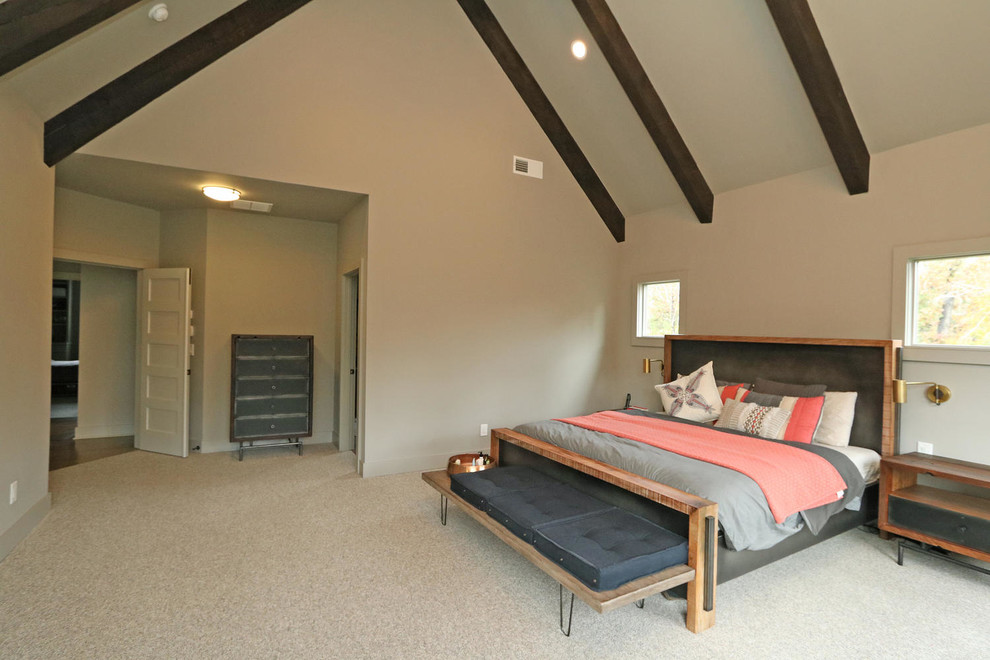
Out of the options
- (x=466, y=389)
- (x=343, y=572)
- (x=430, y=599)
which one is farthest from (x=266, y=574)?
(x=466, y=389)

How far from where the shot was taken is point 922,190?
3.63 meters

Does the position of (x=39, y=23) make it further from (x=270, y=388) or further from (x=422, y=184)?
(x=270, y=388)

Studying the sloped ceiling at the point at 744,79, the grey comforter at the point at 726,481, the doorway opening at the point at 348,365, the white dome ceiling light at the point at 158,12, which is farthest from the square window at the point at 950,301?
the white dome ceiling light at the point at 158,12

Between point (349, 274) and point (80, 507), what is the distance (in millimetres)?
2972

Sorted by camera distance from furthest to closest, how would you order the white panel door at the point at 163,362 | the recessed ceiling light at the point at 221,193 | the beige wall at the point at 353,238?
the white panel door at the point at 163,362, the beige wall at the point at 353,238, the recessed ceiling light at the point at 221,193

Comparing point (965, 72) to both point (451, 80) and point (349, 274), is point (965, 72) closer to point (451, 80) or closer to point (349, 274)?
point (451, 80)

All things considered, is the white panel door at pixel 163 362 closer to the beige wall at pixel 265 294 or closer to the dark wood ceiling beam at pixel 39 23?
the beige wall at pixel 265 294

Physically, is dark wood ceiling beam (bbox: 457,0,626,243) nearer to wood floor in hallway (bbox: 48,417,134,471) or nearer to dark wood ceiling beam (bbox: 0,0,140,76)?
dark wood ceiling beam (bbox: 0,0,140,76)

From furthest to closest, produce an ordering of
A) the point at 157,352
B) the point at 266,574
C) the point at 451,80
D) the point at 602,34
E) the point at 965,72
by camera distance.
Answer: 1. the point at 157,352
2. the point at 451,80
3. the point at 602,34
4. the point at 965,72
5. the point at 266,574

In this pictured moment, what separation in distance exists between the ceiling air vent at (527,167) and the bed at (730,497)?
233 centimetres

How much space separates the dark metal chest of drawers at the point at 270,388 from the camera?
16.8 ft

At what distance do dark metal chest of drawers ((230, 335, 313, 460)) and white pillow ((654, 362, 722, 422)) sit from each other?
12.0 ft

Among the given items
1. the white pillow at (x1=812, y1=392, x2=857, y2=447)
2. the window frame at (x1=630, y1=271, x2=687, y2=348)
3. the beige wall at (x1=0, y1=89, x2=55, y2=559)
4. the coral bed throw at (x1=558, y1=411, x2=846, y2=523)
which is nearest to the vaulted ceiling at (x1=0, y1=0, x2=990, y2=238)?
the beige wall at (x1=0, y1=89, x2=55, y2=559)

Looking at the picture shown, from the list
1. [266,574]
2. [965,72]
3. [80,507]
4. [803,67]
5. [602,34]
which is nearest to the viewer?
[266,574]
